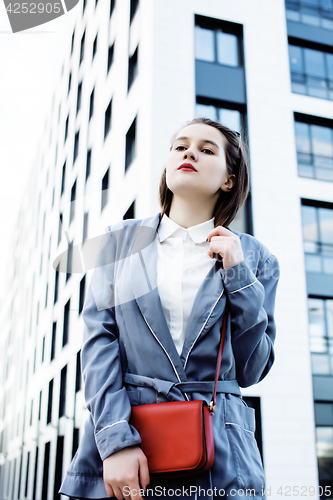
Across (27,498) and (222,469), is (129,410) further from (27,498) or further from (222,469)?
(27,498)

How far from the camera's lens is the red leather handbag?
1484 millimetres

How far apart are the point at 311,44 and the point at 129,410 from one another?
12204mm

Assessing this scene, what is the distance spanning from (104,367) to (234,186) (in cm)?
112

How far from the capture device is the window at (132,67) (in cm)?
1071

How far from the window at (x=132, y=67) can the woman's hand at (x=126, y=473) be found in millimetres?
10252

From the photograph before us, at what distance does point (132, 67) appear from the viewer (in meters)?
10.9

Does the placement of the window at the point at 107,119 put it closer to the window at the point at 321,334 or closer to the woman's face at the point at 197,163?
the window at the point at 321,334

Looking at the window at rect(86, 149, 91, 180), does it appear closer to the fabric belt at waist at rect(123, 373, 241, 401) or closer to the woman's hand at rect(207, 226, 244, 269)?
the woman's hand at rect(207, 226, 244, 269)

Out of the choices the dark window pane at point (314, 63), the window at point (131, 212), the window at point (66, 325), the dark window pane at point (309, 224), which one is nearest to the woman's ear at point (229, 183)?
the window at point (131, 212)

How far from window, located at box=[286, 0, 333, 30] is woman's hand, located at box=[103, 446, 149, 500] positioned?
40.2 feet

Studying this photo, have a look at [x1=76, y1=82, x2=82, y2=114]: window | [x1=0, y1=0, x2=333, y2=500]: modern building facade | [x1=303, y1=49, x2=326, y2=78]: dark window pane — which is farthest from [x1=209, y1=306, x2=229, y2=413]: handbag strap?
[x1=76, y1=82, x2=82, y2=114]: window

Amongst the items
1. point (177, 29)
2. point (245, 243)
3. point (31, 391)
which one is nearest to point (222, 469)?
point (245, 243)

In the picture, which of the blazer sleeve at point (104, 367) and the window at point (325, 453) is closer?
the blazer sleeve at point (104, 367)

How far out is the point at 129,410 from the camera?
158 cm
